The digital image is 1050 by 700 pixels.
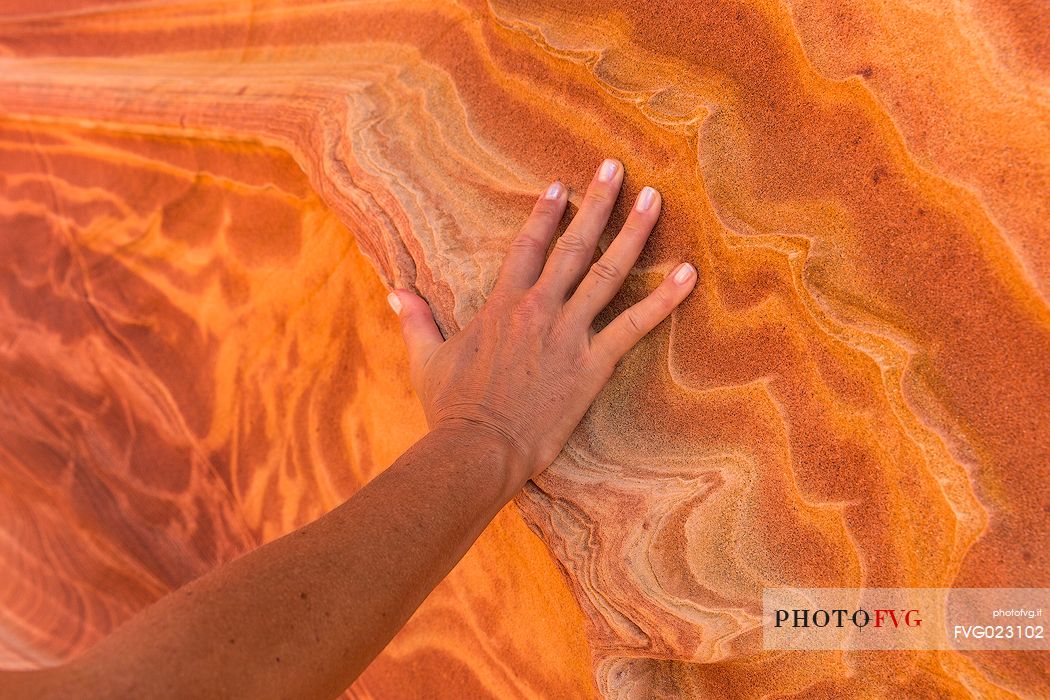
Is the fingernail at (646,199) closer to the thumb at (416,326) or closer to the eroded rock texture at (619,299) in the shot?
the eroded rock texture at (619,299)

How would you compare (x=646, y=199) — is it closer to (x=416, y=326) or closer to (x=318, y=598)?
(x=416, y=326)

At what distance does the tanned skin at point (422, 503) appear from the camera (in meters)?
0.60

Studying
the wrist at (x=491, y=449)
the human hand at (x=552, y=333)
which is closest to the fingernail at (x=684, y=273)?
the human hand at (x=552, y=333)

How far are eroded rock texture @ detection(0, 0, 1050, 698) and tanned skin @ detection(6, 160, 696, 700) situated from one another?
5cm

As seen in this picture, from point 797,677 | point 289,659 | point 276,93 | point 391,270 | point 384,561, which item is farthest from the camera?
point 276,93

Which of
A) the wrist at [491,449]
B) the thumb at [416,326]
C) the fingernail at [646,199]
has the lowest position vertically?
the wrist at [491,449]

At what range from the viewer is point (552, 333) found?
978mm

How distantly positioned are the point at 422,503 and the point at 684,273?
1.39 feet

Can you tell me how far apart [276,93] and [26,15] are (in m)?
0.92

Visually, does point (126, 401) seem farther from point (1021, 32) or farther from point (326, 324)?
point (1021, 32)

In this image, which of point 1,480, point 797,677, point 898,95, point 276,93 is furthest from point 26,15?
point 797,677

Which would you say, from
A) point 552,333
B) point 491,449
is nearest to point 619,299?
point 552,333

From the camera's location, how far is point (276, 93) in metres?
1.29

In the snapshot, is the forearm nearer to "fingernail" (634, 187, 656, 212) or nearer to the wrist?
the wrist
